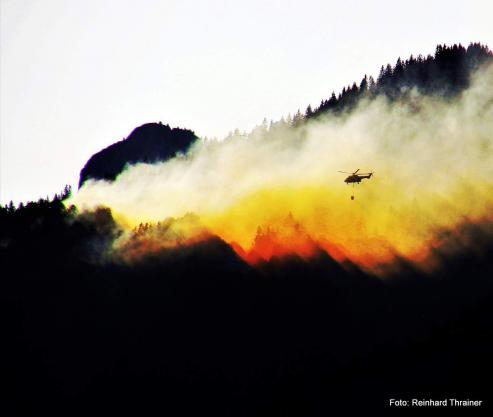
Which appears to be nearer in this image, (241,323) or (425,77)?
(241,323)

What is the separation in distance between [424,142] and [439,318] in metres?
37.9

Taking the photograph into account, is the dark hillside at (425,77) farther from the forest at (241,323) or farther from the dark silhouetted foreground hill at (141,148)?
the dark silhouetted foreground hill at (141,148)

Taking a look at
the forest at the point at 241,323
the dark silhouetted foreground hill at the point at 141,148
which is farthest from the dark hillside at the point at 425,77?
the dark silhouetted foreground hill at the point at 141,148

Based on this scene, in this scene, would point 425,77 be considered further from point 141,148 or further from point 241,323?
point 141,148

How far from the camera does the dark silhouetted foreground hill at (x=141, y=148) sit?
173125 mm

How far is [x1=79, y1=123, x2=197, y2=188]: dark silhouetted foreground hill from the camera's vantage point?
173 meters

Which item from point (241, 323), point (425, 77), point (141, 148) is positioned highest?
point (141, 148)

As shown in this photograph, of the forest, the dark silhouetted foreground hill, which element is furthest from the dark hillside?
the dark silhouetted foreground hill

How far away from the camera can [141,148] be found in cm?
17688

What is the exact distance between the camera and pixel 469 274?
8338 cm

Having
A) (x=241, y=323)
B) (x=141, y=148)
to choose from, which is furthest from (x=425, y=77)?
(x=141, y=148)

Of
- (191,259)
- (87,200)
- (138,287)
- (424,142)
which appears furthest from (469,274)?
(87,200)

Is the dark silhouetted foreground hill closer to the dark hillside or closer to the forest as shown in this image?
the forest

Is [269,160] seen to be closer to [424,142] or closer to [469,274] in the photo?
[424,142]
